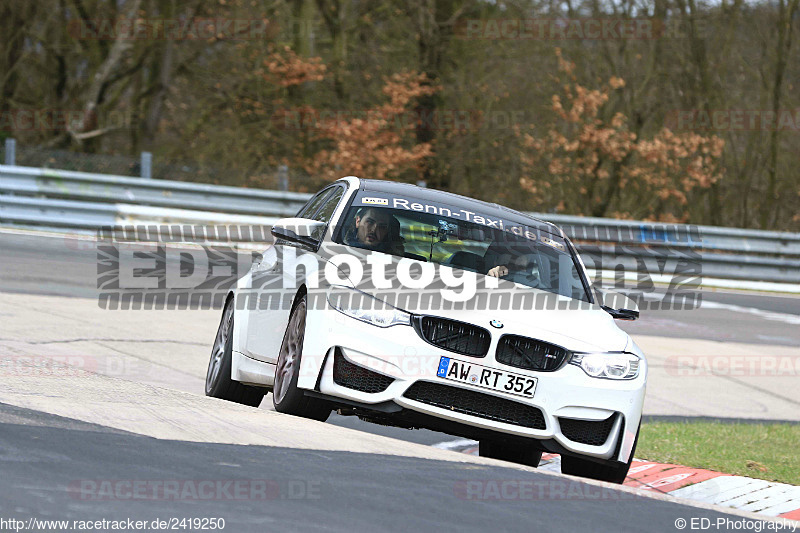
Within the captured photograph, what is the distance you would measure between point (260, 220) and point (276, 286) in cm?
1355

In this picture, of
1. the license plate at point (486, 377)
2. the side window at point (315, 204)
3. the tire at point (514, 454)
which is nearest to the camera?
the license plate at point (486, 377)

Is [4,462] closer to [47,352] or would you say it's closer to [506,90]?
[47,352]

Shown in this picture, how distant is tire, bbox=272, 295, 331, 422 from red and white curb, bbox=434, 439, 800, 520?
2191 millimetres

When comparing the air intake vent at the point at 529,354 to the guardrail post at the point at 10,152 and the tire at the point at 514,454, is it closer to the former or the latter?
the tire at the point at 514,454

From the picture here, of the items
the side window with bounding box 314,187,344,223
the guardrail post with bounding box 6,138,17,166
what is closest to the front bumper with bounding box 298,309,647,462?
the side window with bounding box 314,187,344,223

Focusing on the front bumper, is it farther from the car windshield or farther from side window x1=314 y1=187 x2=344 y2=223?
side window x1=314 y1=187 x2=344 y2=223

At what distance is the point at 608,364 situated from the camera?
6.66 meters

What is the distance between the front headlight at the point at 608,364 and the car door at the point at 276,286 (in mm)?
1628

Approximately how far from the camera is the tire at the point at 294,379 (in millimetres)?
6656

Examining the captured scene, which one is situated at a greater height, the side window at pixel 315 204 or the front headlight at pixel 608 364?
the side window at pixel 315 204

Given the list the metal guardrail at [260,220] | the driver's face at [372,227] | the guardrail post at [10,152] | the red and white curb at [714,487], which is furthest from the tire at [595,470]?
the guardrail post at [10,152]

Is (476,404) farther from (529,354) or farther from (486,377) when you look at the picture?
(529,354)

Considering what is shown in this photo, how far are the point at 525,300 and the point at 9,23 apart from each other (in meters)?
23.3

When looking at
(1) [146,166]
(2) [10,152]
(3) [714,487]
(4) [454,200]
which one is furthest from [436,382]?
(2) [10,152]
